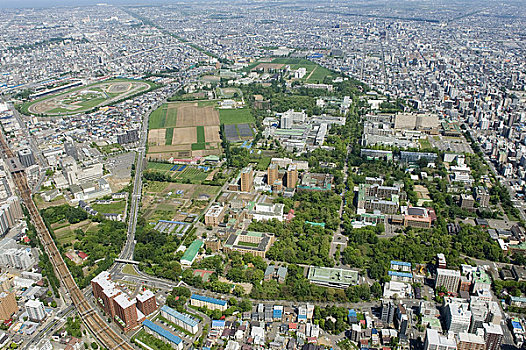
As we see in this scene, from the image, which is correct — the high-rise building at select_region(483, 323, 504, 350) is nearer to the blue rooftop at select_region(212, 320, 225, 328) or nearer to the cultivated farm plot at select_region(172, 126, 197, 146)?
the blue rooftop at select_region(212, 320, 225, 328)

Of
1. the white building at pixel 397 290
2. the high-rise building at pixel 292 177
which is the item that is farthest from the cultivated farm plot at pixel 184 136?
the white building at pixel 397 290

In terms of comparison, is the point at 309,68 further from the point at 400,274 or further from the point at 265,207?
the point at 400,274

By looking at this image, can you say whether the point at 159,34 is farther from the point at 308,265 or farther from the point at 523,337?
the point at 523,337

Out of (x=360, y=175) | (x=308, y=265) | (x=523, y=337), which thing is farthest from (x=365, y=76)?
(x=523, y=337)

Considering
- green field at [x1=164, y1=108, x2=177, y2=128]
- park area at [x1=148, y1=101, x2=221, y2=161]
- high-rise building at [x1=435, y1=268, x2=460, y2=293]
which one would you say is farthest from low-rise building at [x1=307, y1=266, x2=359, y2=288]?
green field at [x1=164, y1=108, x2=177, y2=128]

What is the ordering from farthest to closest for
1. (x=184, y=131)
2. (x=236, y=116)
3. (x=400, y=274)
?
1. (x=236, y=116)
2. (x=184, y=131)
3. (x=400, y=274)

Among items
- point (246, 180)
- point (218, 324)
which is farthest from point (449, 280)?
point (246, 180)

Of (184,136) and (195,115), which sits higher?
(195,115)
